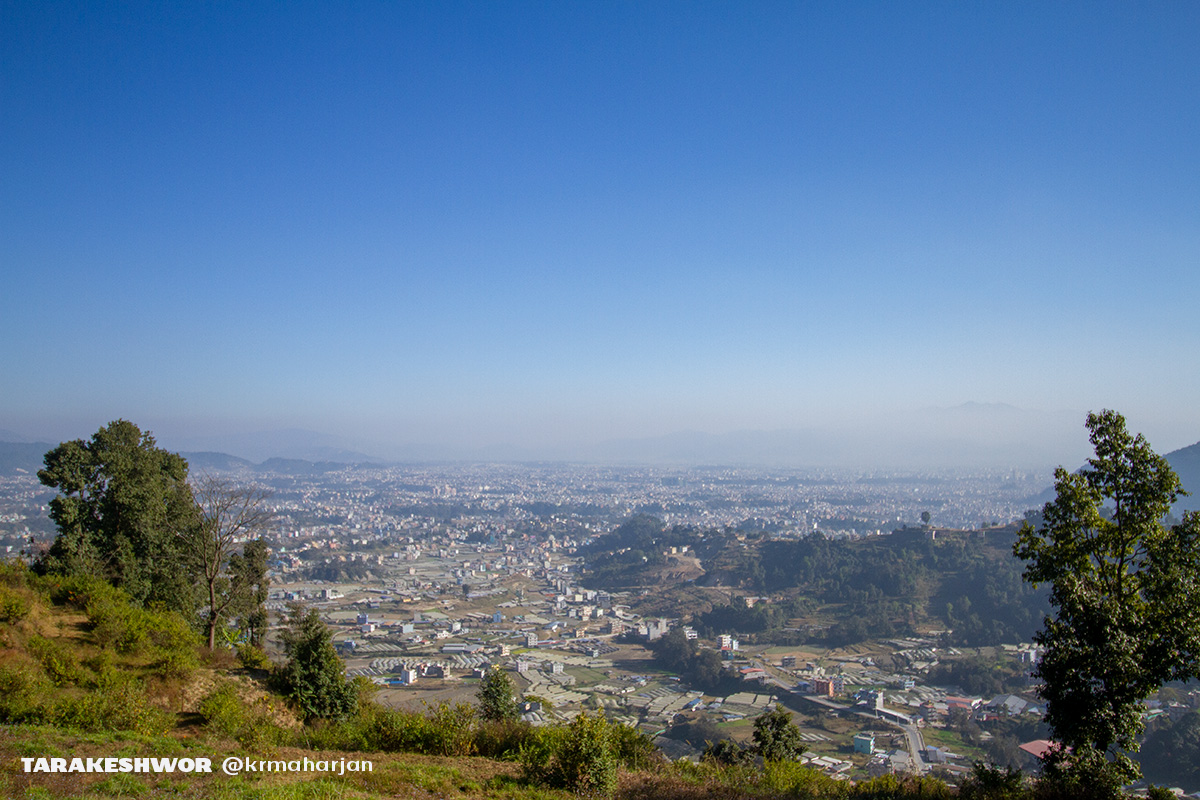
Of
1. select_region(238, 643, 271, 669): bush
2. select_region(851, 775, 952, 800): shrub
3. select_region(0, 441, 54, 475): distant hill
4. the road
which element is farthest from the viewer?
select_region(0, 441, 54, 475): distant hill

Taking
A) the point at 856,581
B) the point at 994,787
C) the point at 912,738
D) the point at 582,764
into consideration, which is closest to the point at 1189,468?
the point at 856,581

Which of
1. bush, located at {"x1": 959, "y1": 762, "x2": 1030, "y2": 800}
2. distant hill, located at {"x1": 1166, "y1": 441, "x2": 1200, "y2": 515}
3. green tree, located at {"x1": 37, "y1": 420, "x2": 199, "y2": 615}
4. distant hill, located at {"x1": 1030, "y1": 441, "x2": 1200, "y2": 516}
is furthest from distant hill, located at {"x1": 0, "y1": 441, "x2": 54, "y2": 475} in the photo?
distant hill, located at {"x1": 1166, "y1": 441, "x2": 1200, "y2": 515}

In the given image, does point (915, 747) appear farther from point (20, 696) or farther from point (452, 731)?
point (20, 696)

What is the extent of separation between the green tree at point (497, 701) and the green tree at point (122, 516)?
9.65 m

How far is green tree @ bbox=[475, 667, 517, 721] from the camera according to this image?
9383 millimetres

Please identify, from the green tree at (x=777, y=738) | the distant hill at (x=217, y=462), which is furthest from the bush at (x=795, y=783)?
the distant hill at (x=217, y=462)

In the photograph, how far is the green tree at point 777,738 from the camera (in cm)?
1050

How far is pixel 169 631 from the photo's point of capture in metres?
11.1

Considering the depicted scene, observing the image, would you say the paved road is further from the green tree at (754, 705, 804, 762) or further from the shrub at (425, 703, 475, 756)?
the shrub at (425, 703, 475, 756)

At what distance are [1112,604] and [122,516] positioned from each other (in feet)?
62.3

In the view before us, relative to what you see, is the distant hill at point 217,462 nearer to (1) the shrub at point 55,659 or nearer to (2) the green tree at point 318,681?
(1) the shrub at point 55,659

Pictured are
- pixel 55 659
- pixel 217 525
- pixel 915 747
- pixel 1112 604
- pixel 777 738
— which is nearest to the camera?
pixel 1112 604

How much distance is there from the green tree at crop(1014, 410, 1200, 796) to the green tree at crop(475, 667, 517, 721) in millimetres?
7228

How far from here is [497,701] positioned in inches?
380
